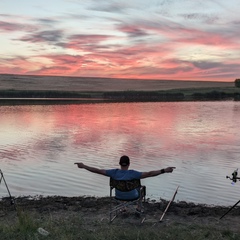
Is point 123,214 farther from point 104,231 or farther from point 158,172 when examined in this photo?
point 158,172

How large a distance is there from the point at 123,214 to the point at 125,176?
2.97 ft

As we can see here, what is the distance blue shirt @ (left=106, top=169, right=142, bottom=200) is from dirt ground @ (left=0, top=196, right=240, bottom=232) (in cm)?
43

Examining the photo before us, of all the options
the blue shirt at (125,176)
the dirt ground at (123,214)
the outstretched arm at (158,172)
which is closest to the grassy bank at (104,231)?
the dirt ground at (123,214)

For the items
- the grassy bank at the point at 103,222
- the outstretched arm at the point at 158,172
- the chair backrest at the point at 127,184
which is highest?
the outstretched arm at the point at 158,172

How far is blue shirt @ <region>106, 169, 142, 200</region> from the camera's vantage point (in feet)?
21.3

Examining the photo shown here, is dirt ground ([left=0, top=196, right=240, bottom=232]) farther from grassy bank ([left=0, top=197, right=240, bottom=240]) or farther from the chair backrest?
the chair backrest

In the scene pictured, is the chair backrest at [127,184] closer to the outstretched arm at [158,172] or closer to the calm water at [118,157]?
the outstretched arm at [158,172]

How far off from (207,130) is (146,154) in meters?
10.3

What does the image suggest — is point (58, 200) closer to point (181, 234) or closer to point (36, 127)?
point (181, 234)

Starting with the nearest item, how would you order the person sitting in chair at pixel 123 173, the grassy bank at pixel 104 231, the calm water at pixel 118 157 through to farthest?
the grassy bank at pixel 104 231 < the person sitting in chair at pixel 123 173 < the calm water at pixel 118 157

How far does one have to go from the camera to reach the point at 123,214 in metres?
7.02

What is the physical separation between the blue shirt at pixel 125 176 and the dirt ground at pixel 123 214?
0.43 metres

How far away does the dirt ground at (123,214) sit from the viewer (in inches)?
270

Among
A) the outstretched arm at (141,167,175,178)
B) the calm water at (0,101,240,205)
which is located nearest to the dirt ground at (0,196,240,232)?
the outstretched arm at (141,167,175,178)
